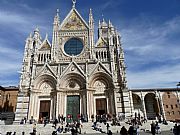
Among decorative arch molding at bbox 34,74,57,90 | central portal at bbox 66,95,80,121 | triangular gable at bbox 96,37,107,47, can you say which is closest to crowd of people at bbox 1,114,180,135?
central portal at bbox 66,95,80,121

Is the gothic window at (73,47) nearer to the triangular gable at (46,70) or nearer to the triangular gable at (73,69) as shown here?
the triangular gable at (73,69)

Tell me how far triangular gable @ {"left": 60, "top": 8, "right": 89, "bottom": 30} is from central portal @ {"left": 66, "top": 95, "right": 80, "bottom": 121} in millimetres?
10868

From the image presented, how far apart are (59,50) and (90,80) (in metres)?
6.65

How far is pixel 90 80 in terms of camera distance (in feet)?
76.2

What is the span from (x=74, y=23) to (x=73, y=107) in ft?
43.0

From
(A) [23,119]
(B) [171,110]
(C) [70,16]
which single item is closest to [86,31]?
(C) [70,16]

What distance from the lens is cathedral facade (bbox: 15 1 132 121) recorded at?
2220cm

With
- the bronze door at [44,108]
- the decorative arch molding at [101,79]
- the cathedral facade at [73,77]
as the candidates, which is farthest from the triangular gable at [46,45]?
the decorative arch molding at [101,79]

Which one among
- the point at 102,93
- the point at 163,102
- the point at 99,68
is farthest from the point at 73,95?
the point at 163,102

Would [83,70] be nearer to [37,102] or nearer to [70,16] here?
[37,102]

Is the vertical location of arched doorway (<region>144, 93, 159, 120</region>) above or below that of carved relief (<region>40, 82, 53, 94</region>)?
below

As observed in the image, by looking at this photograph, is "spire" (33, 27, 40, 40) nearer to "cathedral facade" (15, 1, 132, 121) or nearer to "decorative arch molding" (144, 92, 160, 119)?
"cathedral facade" (15, 1, 132, 121)

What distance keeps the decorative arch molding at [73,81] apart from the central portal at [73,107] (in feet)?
4.80

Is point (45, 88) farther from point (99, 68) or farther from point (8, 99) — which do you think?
point (8, 99)
